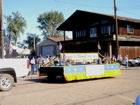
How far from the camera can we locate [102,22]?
3241cm

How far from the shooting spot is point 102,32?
32344 mm

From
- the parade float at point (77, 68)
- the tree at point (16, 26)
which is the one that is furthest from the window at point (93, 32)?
the tree at point (16, 26)

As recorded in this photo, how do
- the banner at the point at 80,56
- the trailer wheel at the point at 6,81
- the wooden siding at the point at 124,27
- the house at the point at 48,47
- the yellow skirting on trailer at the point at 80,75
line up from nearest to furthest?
1. the trailer wheel at the point at 6,81
2. the yellow skirting on trailer at the point at 80,75
3. the banner at the point at 80,56
4. the wooden siding at the point at 124,27
5. the house at the point at 48,47

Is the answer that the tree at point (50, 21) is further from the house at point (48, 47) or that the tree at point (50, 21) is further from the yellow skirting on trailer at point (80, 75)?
the yellow skirting on trailer at point (80, 75)

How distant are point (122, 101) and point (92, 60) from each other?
7972mm

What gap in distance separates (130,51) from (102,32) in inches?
201

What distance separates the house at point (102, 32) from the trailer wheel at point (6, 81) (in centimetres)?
1913

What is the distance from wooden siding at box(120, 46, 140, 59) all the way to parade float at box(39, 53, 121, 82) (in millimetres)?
16245

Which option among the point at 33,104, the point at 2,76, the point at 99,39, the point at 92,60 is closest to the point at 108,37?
the point at 99,39

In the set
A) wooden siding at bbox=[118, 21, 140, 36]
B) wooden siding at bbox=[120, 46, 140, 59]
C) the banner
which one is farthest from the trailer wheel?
wooden siding at bbox=[118, 21, 140, 36]

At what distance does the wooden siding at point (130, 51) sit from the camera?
98.3 feet

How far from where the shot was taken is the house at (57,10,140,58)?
94.1ft

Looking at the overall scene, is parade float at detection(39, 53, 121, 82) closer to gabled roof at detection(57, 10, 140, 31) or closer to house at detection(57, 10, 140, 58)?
house at detection(57, 10, 140, 58)

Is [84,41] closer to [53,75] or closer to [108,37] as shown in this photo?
[108,37]
